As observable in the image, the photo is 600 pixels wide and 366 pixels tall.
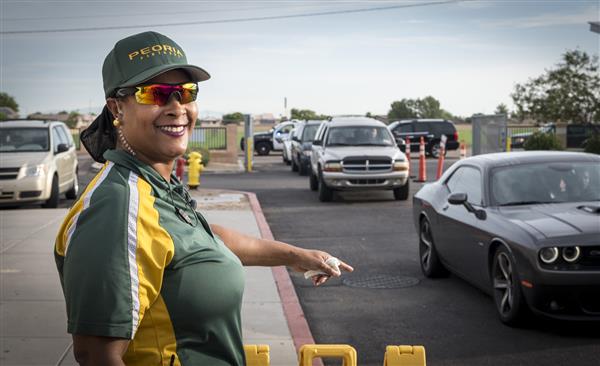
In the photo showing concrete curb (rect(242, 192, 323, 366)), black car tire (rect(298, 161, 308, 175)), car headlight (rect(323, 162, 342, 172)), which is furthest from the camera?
black car tire (rect(298, 161, 308, 175))

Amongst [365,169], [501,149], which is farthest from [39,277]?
[501,149]

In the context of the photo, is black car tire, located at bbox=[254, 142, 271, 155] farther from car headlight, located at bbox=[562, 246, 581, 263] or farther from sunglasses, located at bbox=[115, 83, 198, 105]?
sunglasses, located at bbox=[115, 83, 198, 105]

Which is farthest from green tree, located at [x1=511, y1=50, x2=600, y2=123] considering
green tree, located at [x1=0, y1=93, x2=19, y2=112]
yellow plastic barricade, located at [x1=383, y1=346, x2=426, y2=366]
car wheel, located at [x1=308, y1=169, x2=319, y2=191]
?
green tree, located at [x1=0, y1=93, x2=19, y2=112]

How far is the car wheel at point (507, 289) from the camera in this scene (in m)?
6.95

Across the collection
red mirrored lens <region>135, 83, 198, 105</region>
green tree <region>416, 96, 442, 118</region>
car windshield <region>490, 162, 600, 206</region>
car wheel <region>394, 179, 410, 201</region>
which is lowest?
car wheel <region>394, 179, 410, 201</region>

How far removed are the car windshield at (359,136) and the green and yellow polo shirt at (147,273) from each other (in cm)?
1634

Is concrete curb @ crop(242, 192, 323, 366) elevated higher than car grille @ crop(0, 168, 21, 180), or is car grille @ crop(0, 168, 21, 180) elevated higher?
car grille @ crop(0, 168, 21, 180)

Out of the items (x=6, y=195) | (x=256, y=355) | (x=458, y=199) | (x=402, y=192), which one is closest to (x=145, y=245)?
(x=256, y=355)

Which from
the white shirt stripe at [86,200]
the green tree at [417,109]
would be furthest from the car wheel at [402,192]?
the green tree at [417,109]

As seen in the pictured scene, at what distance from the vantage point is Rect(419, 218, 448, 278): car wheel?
923 centimetres

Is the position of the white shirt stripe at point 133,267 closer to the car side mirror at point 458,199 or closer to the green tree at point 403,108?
the car side mirror at point 458,199

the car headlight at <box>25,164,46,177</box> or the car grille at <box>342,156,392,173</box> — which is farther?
the car grille at <box>342,156,392,173</box>

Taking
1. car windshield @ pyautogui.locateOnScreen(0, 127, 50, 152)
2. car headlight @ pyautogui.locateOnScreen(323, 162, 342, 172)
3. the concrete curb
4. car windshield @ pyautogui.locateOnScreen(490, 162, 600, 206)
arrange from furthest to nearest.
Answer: car headlight @ pyautogui.locateOnScreen(323, 162, 342, 172), car windshield @ pyautogui.locateOnScreen(0, 127, 50, 152), car windshield @ pyautogui.locateOnScreen(490, 162, 600, 206), the concrete curb

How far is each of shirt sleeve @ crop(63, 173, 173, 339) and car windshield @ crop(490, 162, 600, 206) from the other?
614 cm
